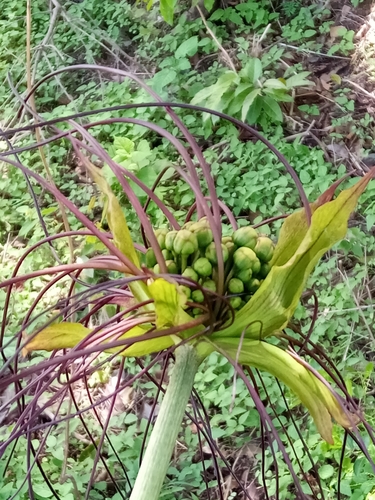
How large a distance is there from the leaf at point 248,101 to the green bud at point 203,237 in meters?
1.02

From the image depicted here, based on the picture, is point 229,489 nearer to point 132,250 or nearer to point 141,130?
point 132,250

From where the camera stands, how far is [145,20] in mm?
1841

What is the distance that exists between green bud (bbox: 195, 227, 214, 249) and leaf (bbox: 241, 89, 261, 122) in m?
1.02

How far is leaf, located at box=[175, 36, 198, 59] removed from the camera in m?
1.61

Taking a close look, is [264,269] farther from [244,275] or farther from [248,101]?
[248,101]

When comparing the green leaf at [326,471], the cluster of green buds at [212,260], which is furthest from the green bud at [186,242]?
the green leaf at [326,471]

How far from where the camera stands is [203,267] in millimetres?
368

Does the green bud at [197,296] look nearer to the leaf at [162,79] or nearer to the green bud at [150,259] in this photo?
the green bud at [150,259]

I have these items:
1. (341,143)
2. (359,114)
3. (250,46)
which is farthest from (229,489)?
(250,46)

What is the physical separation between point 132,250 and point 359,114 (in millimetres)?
1246

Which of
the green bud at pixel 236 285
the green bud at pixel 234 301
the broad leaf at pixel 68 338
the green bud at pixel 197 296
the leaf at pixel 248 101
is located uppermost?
the leaf at pixel 248 101

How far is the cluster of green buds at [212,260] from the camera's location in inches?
14.6

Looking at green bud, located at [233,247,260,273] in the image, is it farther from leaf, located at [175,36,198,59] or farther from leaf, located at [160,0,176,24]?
leaf, located at [175,36,198,59]

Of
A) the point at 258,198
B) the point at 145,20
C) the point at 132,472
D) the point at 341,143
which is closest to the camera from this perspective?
the point at 132,472
